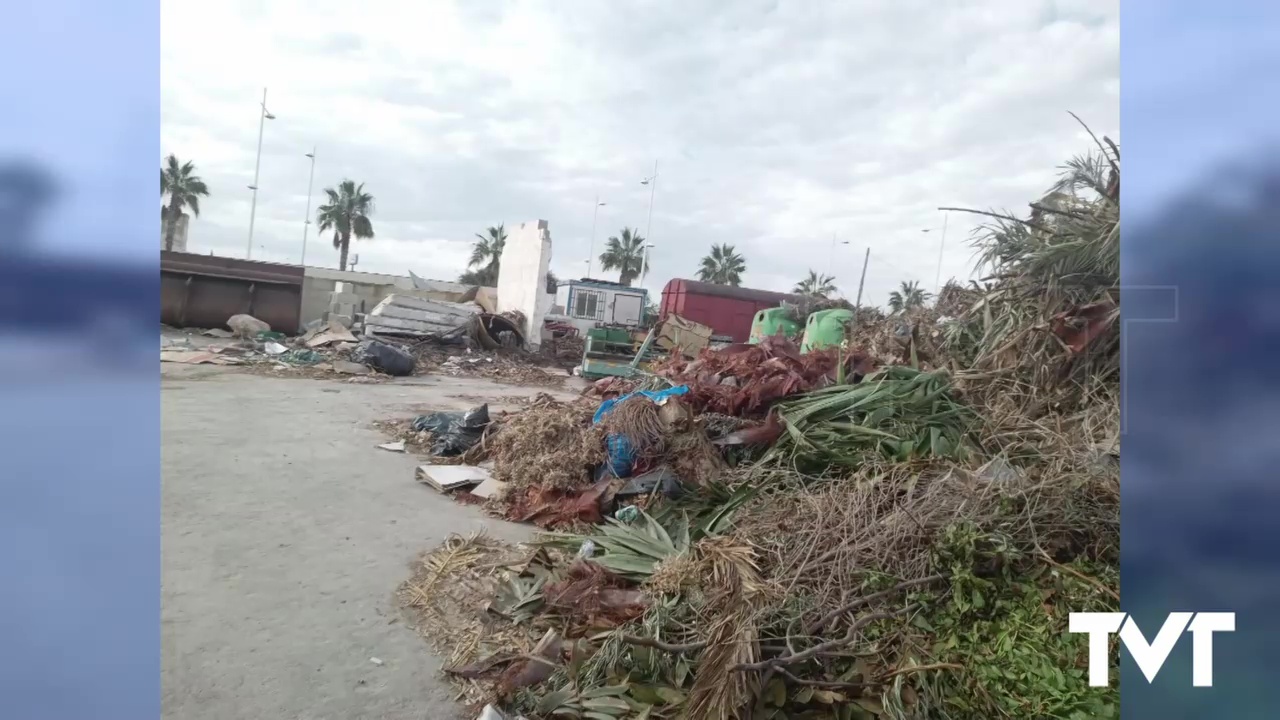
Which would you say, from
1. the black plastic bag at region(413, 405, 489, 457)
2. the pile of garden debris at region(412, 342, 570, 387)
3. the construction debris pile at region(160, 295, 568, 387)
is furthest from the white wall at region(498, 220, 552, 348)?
the black plastic bag at region(413, 405, 489, 457)

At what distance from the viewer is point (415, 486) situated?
6.07 metres

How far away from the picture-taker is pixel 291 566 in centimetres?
411

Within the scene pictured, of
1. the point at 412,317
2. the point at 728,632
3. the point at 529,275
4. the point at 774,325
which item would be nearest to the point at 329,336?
the point at 412,317

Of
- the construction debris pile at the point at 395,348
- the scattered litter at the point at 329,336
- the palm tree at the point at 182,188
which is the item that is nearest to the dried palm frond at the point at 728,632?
the construction debris pile at the point at 395,348

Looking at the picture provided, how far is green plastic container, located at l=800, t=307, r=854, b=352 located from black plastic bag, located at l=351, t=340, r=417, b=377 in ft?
27.2

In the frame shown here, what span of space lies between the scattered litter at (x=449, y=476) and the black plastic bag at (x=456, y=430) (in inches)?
31.9

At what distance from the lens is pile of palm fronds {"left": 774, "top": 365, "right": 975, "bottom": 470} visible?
4.55 metres

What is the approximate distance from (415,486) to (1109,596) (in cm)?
504

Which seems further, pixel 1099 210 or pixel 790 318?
pixel 790 318

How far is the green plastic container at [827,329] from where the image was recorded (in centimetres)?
806

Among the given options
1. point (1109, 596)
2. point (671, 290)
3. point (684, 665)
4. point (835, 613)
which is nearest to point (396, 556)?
point (684, 665)

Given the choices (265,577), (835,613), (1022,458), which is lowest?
(265,577)

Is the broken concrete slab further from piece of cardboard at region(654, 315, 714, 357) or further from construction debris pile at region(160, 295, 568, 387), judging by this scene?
piece of cardboard at region(654, 315, 714, 357)

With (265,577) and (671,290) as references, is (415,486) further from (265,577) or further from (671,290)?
(671,290)
